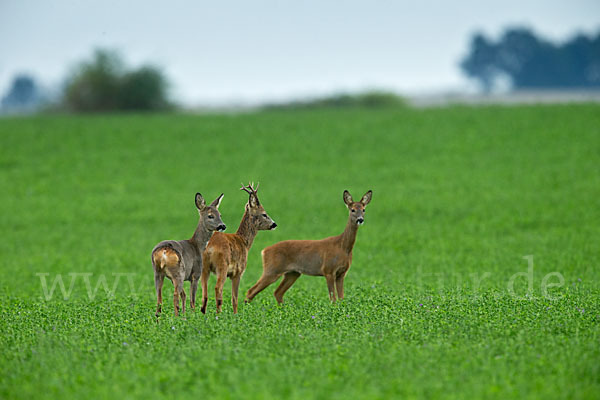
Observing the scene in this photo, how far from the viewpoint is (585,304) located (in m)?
11.7

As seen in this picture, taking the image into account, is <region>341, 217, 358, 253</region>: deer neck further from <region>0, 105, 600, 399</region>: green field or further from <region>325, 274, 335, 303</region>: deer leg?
<region>0, 105, 600, 399</region>: green field

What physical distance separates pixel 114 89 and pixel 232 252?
5134cm

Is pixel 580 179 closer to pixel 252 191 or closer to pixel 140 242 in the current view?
pixel 140 242

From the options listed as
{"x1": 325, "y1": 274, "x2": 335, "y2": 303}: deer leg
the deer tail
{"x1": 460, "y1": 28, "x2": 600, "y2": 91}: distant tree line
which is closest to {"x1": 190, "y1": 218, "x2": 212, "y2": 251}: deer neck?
the deer tail

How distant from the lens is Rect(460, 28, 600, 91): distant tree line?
11325 centimetres

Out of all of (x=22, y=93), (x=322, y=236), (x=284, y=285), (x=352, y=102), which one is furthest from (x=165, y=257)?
(x=22, y=93)

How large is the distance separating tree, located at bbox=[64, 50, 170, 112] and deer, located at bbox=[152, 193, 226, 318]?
5052 centimetres

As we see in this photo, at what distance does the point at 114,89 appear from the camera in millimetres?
59469

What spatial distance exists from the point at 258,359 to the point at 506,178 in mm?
24706

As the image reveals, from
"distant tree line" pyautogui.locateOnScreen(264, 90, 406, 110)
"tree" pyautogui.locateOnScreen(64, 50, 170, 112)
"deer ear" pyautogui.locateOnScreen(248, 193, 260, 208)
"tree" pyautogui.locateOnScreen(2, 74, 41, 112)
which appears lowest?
"deer ear" pyautogui.locateOnScreen(248, 193, 260, 208)

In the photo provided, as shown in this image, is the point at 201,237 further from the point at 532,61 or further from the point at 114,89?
the point at 532,61

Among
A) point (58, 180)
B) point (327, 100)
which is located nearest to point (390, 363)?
point (58, 180)

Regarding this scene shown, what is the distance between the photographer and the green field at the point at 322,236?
27.1ft

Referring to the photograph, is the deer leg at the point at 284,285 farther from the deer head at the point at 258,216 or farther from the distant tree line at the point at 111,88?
the distant tree line at the point at 111,88
